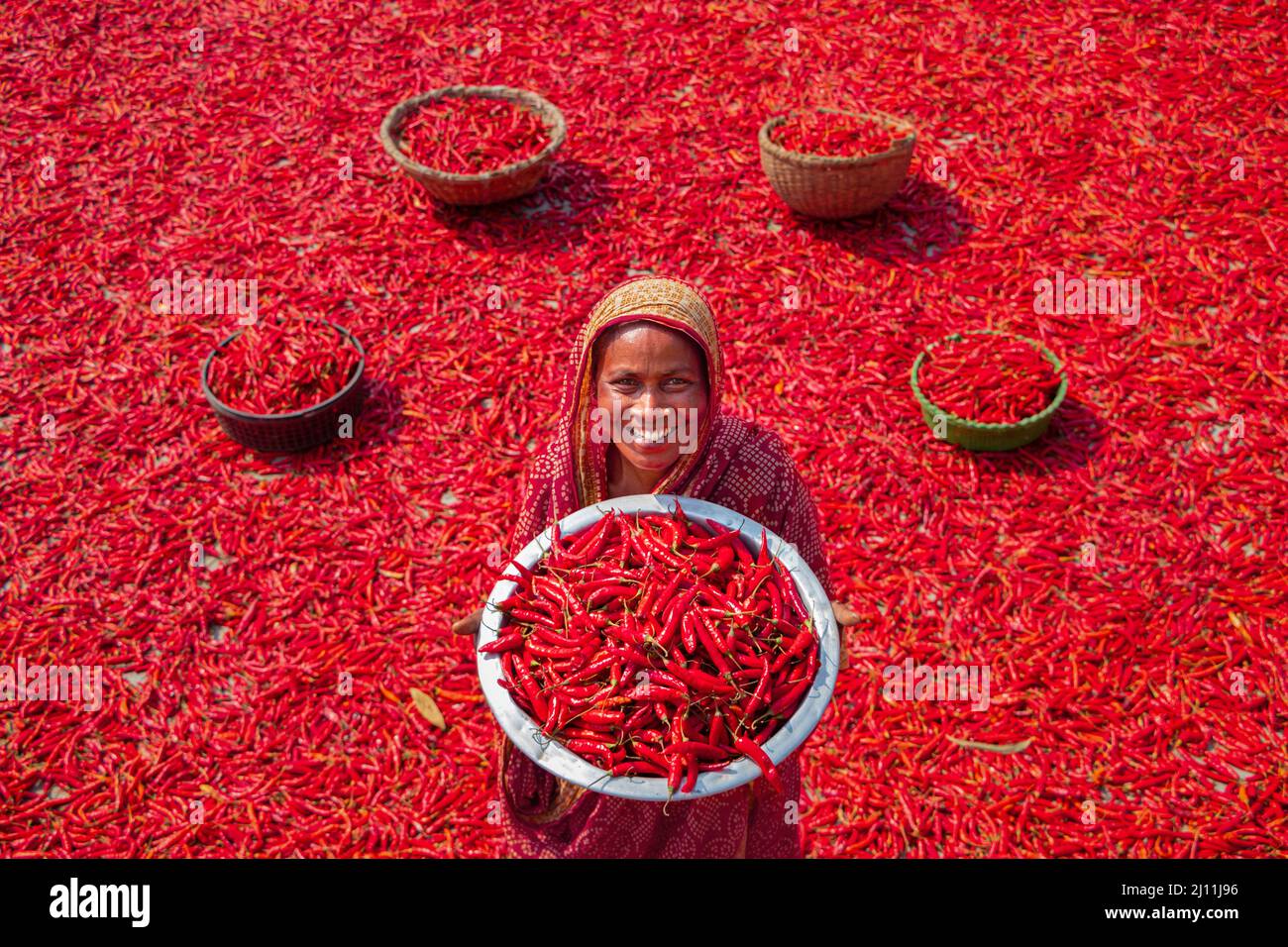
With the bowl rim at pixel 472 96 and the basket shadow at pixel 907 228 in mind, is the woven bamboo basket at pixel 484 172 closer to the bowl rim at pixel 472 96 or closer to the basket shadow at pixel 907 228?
the bowl rim at pixel 472 96

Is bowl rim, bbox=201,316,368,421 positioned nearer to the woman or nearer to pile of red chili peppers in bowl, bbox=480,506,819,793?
the woman

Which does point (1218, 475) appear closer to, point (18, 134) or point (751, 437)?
point (751, 437)

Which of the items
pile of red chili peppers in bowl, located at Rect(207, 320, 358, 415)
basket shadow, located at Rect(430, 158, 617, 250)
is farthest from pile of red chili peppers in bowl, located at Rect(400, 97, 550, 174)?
pile of red chili peppers in bowl, located at Rect(207, 320, 358, 415)

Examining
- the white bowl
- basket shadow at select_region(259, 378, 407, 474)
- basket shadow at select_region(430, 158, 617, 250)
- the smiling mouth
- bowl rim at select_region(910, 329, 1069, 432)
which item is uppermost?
the smiling mouth

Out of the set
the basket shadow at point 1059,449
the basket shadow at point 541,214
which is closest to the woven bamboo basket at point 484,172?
the basket shadow at point 541,214

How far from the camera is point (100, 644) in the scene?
5344 mm

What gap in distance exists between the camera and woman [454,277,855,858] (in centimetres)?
280

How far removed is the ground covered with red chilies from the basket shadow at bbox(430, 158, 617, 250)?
0.12 ft

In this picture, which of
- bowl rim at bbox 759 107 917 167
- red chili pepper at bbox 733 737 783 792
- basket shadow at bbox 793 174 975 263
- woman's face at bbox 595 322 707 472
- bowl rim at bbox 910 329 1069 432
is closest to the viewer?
red chili pepper at bbox 733 737 783 792

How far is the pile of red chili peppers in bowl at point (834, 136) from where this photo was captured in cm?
760

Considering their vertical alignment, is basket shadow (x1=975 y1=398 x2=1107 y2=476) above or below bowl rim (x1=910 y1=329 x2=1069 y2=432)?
below

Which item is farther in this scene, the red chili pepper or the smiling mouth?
the smiling mouth

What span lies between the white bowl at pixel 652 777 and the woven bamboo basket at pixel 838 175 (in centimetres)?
492

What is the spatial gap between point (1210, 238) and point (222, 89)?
26.2 feet
